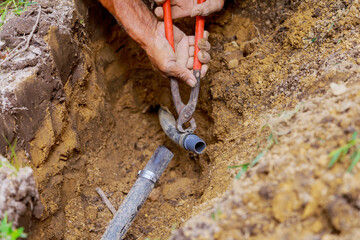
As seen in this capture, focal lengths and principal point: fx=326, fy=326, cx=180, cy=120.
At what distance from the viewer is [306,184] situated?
1044 millimetres

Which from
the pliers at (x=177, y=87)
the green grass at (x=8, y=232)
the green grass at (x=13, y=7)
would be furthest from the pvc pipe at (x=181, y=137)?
the green grass at (x=13, y=7)

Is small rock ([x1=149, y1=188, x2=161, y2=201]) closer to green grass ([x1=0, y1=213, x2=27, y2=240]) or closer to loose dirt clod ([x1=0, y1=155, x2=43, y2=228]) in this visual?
loose dirt clod ([x1=0, y1=155, x2=43, y2=228])

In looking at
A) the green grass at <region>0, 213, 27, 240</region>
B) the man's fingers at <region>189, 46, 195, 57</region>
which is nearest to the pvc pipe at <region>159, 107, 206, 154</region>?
the man's fingers at <region>189, 46, 195, 57</region>

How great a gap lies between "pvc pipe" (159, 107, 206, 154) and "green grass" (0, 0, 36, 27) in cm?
118

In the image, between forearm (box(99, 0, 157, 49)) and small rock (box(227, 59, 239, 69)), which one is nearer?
forearm (box(99, 0, 157, 49))

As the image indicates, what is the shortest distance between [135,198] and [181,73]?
0.81 meters

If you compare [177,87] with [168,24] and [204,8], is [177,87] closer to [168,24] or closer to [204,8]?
[168,24]

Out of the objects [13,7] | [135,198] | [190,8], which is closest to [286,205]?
[135,198]

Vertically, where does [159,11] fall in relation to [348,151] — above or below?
above

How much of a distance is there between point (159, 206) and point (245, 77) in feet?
3.51

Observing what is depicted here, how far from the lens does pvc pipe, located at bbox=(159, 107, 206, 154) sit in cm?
197

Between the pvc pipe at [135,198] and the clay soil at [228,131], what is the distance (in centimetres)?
22

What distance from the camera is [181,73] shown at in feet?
6.73

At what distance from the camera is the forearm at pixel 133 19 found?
7.06ft
